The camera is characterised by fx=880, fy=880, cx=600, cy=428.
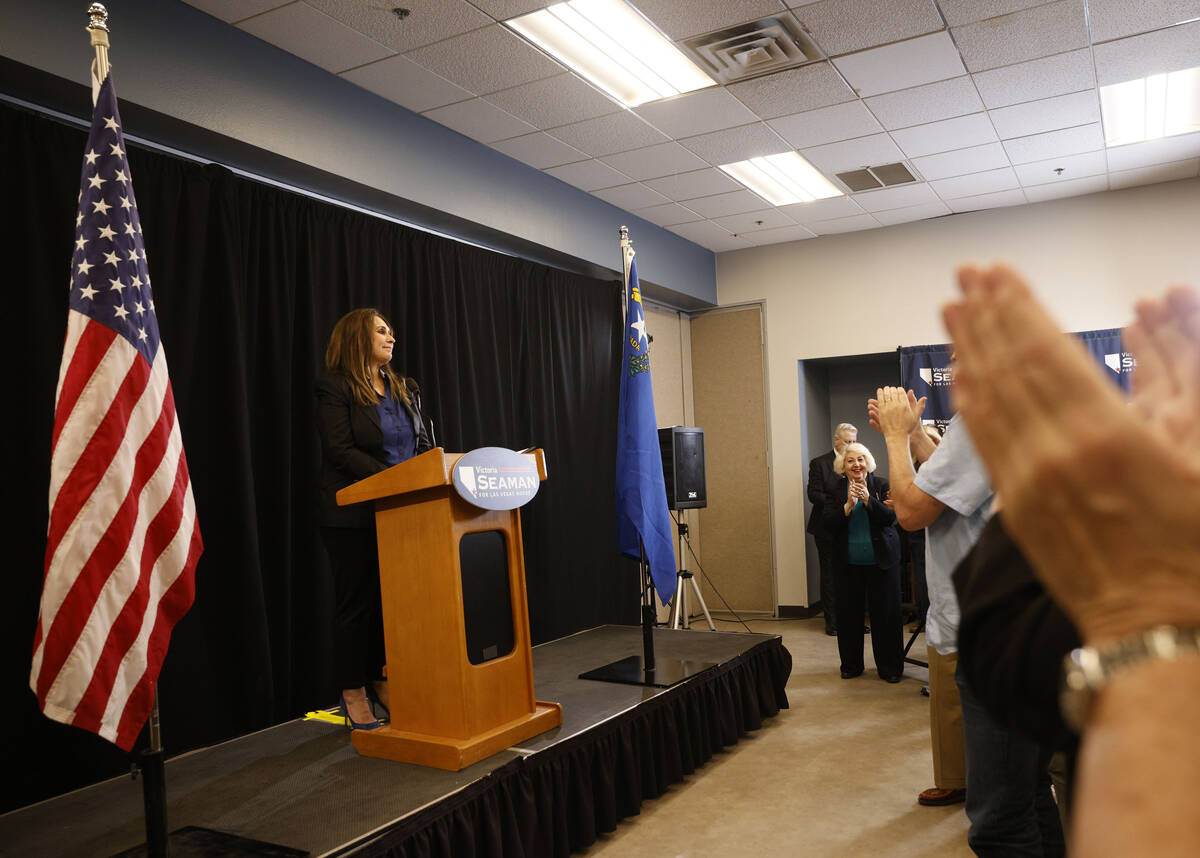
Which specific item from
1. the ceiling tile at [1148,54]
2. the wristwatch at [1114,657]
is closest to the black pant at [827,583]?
the ceiling tile at [1148,54]

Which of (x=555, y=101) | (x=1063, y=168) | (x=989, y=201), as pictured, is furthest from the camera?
(x=989, y=201)

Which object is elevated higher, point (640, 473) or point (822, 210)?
point (822, 210)

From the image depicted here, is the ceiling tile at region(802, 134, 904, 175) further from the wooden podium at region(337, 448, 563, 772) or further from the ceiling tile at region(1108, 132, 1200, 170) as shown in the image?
the wooden podium at region(337, 448, 563, 772)

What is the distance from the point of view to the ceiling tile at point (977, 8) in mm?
3654

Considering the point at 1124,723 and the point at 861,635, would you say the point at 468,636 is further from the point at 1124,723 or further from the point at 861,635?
the point at 861,635

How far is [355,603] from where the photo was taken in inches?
121

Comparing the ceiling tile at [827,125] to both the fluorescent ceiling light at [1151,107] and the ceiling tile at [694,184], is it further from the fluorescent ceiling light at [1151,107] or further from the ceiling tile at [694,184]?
the fluorescent ceiling light at [1151,107]

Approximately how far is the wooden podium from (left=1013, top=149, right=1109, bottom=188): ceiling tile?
461 centimetres

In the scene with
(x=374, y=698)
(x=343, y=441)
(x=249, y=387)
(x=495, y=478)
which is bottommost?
(x=374, y=698)

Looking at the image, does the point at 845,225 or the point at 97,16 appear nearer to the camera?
the point at 97,16

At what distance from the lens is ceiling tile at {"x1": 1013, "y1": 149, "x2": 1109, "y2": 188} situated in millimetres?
5547

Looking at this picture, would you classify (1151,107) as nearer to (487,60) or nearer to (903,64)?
(903,64)

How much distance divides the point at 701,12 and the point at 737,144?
60.6 inches

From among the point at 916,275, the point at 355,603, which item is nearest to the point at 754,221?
the point at 916,275
